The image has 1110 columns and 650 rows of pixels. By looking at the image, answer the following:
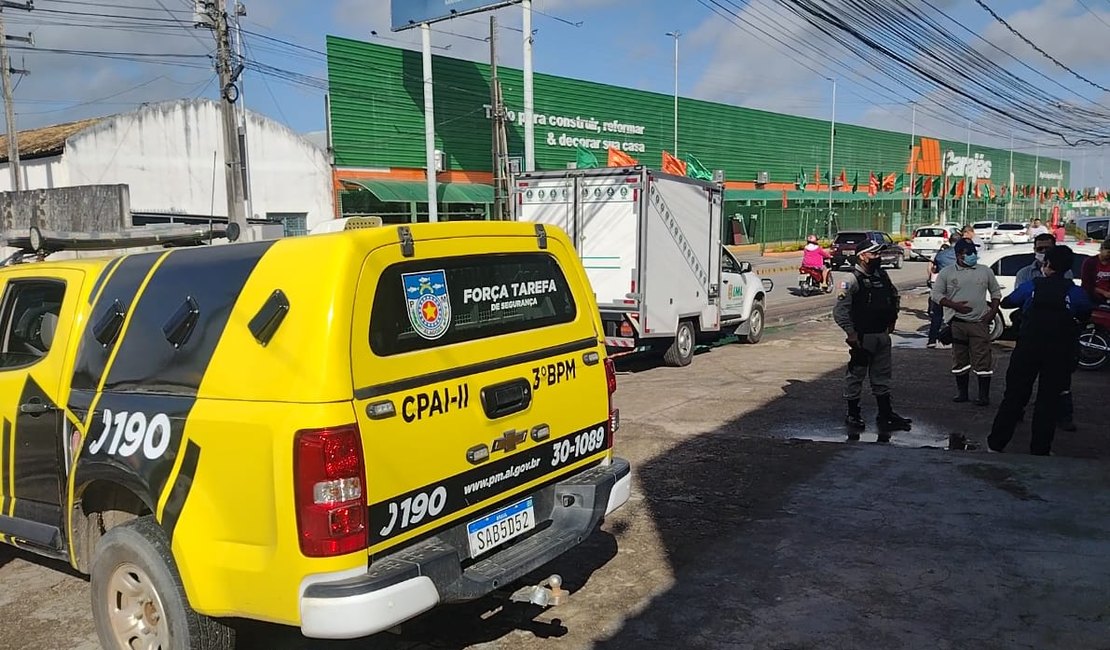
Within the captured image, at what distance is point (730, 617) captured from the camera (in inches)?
166

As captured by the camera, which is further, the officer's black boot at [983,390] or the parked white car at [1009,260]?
the parked white car at [1009,260]

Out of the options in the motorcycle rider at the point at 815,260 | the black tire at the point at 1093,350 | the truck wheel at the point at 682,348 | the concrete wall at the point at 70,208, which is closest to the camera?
the black tire at the point at 1093,350

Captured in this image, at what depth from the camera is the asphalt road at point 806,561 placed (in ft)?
13.4

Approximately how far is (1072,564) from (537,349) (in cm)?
326

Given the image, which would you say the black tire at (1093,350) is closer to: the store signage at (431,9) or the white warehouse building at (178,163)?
the white warehouse building at (178,163)

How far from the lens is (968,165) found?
261ft

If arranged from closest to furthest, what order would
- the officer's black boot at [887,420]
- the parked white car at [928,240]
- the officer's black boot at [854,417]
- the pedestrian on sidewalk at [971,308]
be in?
1. the officer's black boot at [887,420]
2. the officer's black boot at [854,417]
3. the pedestrian on sidewalk at [971,308]
4. the parked white car at [928,240]

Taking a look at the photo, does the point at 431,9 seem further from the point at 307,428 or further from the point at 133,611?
the point at 307,428

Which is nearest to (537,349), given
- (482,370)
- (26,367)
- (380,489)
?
(482,370)

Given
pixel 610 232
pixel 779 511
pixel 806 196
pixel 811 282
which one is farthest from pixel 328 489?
pixel 806 196

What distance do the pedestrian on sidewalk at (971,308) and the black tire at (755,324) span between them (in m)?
5.17

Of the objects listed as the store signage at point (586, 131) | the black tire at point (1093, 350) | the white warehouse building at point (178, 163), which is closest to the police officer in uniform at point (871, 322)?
the black tire at point (1093, 350)

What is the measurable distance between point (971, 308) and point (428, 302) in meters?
7.33

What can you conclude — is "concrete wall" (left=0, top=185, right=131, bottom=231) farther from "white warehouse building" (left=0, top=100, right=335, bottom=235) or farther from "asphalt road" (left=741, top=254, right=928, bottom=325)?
"asphalt road" (left=741, top=254, right=928, bottom=325)
